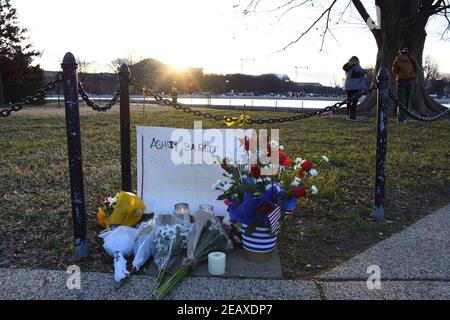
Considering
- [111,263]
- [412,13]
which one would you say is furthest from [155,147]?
[412,13]

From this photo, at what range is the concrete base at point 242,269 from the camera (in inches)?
123

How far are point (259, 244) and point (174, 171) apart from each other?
139 cm

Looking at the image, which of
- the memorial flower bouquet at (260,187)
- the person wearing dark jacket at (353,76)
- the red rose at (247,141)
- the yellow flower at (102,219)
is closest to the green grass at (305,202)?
the yellow flower at (102,219)

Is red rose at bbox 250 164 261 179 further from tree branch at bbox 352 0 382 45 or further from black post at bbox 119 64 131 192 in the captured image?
tree branch at bbox 352 0 382 45

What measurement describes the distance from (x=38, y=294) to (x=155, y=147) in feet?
6.09

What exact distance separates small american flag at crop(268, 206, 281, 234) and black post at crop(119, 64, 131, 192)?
176 centimetres

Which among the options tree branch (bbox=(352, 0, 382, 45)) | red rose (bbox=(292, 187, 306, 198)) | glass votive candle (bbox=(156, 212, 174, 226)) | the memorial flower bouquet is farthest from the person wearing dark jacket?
glass votive candle (bbox=(156, 212, 174, 226))

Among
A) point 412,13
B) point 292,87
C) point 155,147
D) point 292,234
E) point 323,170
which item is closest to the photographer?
point 292,234

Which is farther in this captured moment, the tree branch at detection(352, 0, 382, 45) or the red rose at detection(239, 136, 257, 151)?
the tree branch at detection(352, 0, 382, 45)

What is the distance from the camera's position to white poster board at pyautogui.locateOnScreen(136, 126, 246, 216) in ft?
14.1

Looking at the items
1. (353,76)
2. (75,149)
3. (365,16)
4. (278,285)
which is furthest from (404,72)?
(75,149)

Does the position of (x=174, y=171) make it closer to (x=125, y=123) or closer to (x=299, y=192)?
(x=125, y=123)

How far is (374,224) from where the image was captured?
167 inches
